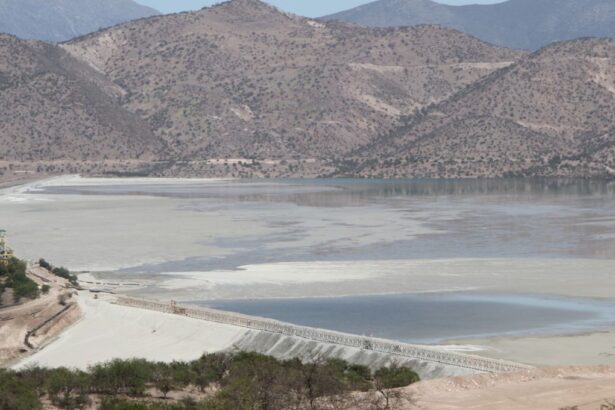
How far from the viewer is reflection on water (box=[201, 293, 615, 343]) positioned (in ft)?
187

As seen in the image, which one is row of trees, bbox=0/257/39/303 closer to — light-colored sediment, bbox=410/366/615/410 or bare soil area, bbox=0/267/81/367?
bare soil area, bbox=0/267/81/367

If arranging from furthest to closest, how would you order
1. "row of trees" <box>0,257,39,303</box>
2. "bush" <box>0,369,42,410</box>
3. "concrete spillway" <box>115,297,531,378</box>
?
"row of trees" <box>0,257,39,303</box> < "concrete spillway" <box>115,297,531,378</box> < "bush" <box>0,369,42,410</box>

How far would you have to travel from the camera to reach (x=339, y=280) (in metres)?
75.4

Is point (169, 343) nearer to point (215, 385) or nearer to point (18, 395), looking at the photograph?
point (215, 385)

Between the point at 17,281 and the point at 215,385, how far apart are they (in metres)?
24.8

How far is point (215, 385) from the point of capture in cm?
4566

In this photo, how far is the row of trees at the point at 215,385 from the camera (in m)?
34.5

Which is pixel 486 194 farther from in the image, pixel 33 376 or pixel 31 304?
pixel 33 376

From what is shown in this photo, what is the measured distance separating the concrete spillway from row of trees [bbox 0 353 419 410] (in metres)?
1.89

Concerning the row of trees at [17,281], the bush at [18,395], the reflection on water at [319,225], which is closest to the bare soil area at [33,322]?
the row of trees at [17,281]

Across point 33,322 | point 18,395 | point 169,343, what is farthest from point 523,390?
point 33,322

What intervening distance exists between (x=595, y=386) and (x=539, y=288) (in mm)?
33144

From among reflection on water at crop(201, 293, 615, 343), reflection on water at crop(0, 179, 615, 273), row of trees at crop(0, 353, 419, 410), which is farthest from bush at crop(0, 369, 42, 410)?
reflection on water at crop(0, 179, 615, 273)

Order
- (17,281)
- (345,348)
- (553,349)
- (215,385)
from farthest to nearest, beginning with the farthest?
(17,281), (553,349), (345,348), (215,385)
